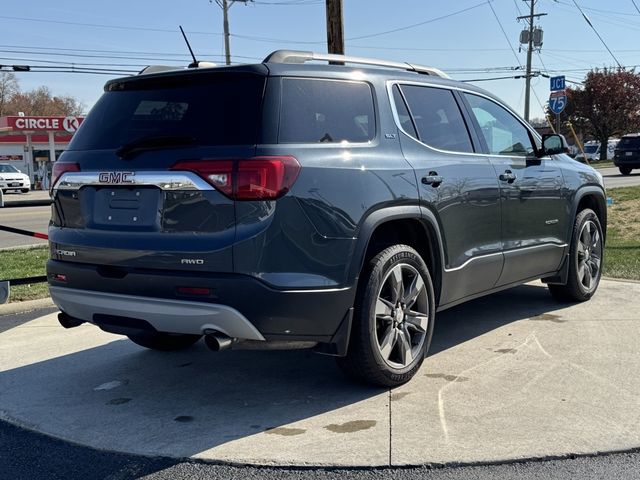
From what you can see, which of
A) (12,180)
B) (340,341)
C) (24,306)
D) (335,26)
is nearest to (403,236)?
(340,341)

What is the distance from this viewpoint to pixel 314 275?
364 cm

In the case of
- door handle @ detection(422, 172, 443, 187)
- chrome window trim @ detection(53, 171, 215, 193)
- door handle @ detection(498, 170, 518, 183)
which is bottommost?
door handle @ detection(498, 170, 518, 183)

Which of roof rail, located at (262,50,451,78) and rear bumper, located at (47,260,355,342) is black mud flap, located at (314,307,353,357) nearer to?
rear bumper, located at (47,260,355,342)

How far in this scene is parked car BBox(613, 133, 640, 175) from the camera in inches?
1162

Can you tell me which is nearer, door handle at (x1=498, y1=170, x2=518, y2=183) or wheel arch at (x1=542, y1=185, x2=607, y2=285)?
door handle at (x1=498, y1=170, x2=518, y2=183)

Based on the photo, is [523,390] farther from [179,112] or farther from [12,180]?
[12,180]

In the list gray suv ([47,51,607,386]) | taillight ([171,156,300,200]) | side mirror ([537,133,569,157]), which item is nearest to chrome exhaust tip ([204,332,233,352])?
gray suv ([47,51,607,386])

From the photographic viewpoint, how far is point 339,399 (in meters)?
4.14

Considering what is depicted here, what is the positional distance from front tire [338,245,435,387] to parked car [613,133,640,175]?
28544 mm

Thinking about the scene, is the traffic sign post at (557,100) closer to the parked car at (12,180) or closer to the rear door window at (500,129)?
the rear door window at (500,129)

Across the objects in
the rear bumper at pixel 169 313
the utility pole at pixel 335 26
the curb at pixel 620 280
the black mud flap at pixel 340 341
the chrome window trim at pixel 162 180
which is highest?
the utility pole at pixel 335 26

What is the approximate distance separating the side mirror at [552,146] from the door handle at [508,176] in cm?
64

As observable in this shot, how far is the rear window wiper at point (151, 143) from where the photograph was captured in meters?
3.71

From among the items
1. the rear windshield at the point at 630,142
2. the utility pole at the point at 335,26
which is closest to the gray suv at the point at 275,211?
the utility pole at the point at 335,26
